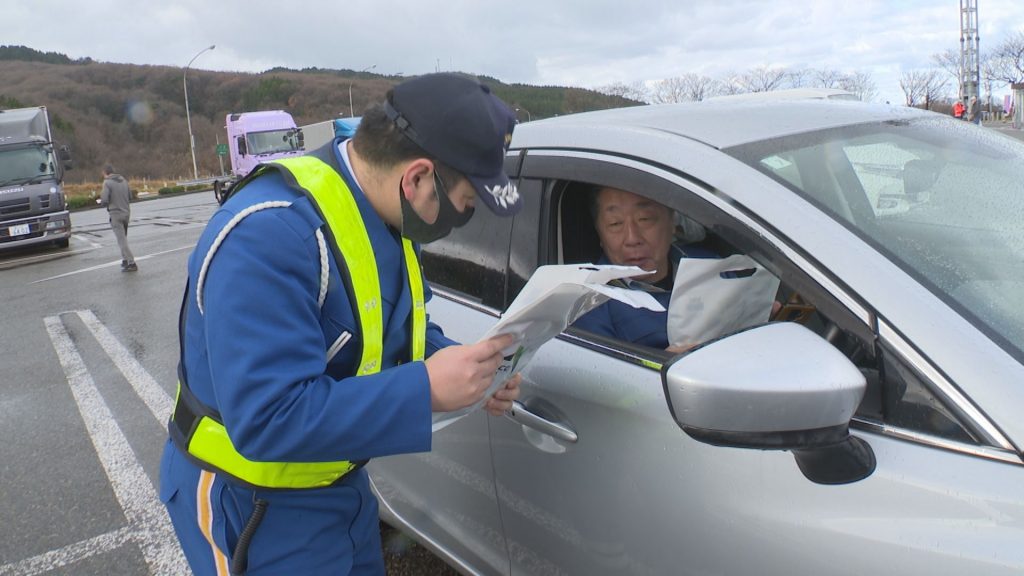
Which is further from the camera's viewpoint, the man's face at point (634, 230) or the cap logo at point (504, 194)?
the man's face at point (634, 230)

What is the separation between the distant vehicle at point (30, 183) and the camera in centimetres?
1400

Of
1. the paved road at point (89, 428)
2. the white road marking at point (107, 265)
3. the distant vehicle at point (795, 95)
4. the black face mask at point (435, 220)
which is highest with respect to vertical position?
the distant vehicle at point (795, 95)

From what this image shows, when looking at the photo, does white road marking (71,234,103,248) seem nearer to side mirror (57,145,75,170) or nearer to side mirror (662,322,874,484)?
side mirror (57,145,75,170)

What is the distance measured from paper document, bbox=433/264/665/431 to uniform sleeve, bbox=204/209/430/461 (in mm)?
178

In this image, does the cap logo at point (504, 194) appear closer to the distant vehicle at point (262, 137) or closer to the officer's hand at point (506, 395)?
the officer's hand at point (506, 395)

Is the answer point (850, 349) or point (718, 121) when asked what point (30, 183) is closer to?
point (718, 121)

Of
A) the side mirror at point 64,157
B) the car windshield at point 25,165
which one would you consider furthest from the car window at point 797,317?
the side mirror at point 64,157

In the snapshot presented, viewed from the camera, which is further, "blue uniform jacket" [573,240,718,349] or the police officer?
"blue uniform jacket" [573,240,718,349]

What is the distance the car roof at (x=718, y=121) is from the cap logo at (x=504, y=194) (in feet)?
1.42

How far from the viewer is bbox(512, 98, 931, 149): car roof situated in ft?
5.54

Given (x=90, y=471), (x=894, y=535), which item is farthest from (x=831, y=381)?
(x=90, y=471)

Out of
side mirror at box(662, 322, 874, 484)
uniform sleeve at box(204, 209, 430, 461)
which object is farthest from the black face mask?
side mirror at box(662, 322, 874, 484)

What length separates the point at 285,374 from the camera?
45.5 inches

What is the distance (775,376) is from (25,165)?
1727 cm
